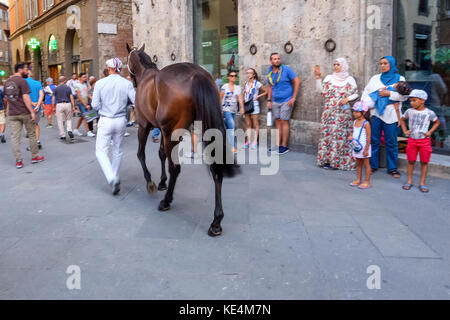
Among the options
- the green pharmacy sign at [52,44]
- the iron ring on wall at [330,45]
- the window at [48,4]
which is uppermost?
the window at [48,4]

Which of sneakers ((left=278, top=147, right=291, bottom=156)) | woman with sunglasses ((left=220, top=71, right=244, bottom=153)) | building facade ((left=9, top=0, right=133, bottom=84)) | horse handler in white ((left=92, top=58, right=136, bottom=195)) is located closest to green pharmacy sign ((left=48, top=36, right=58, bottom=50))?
building facade ((left=9, top=0, right=133, bottom=84))

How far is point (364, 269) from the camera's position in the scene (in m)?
3.47

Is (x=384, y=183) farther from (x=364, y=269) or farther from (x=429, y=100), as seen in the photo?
(x=364, y=269)

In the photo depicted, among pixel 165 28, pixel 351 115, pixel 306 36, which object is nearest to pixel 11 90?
pixel 306 36

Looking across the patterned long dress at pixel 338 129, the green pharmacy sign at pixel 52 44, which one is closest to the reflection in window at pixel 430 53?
the patterned long dress at pixel 338 129

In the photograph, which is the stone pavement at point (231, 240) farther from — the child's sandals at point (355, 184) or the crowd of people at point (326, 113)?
the crowd of people at point (326, 113)

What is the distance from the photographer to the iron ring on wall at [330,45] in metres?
8.34

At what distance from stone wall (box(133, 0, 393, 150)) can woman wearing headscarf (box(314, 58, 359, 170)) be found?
1.92 feet

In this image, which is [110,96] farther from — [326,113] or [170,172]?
[326,113]

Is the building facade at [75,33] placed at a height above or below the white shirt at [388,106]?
above

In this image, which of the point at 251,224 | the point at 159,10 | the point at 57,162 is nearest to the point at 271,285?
the point at 251,224

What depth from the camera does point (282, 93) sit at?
29.7ft

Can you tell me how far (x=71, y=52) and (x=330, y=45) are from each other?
19.7 m

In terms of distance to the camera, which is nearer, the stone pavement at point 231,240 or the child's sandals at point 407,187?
the stone pavement at point 231,240
